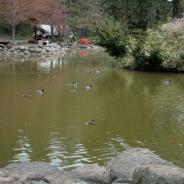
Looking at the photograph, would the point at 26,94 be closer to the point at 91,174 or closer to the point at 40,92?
the point at 40,92

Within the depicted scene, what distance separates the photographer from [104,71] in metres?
26.4

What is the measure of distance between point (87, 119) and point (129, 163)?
5.84 m

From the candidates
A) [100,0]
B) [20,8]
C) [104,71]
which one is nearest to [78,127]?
[104,71]

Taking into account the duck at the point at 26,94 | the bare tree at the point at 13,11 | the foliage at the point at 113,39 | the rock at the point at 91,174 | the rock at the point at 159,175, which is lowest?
the duck at the point at 26,94

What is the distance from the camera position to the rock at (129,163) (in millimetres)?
7277

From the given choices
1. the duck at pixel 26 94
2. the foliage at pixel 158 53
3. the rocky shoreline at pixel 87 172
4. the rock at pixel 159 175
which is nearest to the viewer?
the rock at pixel 159 175

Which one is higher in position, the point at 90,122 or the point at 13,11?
the point at 13,11

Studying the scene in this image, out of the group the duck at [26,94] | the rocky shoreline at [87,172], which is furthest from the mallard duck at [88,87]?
the rocky shoreline at [87,172]

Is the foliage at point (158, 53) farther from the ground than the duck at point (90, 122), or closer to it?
farther from the ground

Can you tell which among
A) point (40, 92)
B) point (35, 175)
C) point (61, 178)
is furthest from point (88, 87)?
point (61, 178)

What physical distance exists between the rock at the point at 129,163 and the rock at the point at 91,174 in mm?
187

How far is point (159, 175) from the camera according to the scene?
542 centimetres

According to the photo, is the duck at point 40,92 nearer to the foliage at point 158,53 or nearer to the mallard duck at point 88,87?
the mallard duck at point 88,87

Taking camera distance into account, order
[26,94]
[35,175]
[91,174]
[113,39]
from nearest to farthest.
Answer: [35,175]
[91,174]
[26,94]
[113,39]
